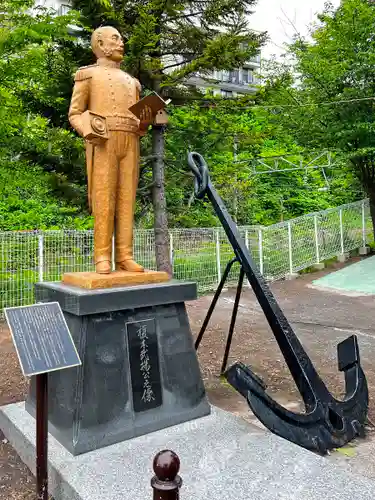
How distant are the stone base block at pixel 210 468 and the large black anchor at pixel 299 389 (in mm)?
195

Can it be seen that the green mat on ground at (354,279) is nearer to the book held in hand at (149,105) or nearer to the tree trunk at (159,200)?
the tree trunk at (159,200)

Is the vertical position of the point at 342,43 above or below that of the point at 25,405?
above

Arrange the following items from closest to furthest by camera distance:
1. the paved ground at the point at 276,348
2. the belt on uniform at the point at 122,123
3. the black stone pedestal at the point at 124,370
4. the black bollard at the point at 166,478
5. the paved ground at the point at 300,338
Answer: the black bollard at the point at 166,478 < the black stone pedestal at the point at 124,370 < the paved ground at the point at 276,348 < the belt on uniform at the point at 122,123 < the paved ground at the point at 300,338

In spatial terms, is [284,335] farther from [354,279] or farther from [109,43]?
[354,279]

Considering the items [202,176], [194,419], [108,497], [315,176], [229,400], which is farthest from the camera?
[315,176]

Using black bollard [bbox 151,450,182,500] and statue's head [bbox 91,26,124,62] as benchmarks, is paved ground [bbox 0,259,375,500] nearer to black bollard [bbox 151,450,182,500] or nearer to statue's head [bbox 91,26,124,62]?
black bollard [bbox 151,450,182,500]

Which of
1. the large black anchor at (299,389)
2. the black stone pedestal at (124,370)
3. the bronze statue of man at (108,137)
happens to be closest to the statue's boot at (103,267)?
the bronze statue of man at (108,137)

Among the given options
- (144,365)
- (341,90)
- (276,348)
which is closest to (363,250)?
(341,90)

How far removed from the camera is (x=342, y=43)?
37.1 feet

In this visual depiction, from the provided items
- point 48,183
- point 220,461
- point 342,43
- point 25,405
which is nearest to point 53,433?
point 25,405

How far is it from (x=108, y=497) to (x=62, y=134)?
6690mm

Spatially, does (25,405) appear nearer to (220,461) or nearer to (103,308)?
(103,308)

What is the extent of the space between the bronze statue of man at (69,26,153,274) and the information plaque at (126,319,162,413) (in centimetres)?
56

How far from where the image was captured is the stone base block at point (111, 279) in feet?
10.7
